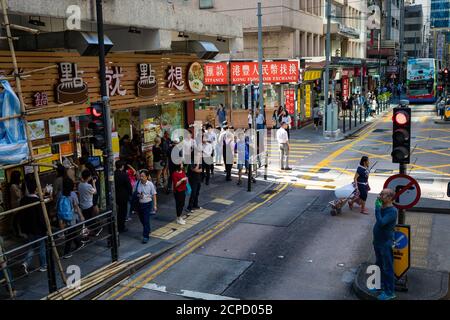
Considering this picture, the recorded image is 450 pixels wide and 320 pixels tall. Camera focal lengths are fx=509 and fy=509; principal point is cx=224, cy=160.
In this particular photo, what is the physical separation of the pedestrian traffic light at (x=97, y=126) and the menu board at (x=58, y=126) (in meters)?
2.89

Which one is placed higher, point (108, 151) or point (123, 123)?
point (123, 123)

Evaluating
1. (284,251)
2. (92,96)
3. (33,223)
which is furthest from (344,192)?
(33,223)

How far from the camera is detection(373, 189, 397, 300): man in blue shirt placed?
8219mm

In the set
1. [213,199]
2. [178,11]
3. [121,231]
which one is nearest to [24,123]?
[121,231]

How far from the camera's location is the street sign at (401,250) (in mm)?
8443

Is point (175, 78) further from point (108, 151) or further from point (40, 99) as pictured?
point (108, 151)

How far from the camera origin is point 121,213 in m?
12.7

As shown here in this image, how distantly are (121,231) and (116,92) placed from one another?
13.5ft

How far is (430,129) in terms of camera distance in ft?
102

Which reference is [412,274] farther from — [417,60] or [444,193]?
[417,60]

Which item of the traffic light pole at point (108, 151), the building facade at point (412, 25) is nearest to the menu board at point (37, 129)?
the traffic light pole at point (108, 151)

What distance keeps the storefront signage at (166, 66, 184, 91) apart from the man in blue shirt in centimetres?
1030

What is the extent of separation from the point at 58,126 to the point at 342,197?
307 inches

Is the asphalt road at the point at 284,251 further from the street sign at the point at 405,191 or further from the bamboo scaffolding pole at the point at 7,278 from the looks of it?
the street sign at the point at 405,191
